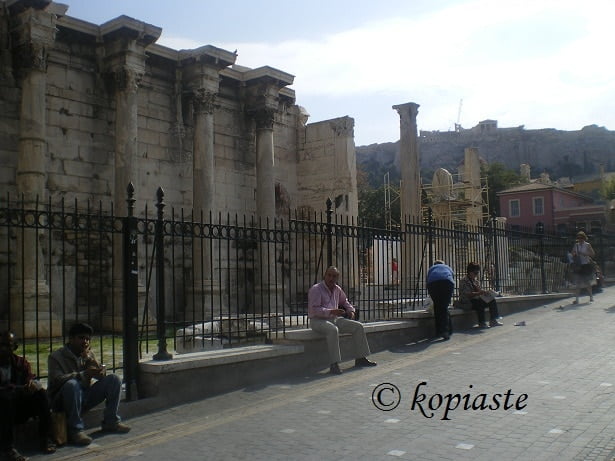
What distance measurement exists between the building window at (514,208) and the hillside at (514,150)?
176 ft

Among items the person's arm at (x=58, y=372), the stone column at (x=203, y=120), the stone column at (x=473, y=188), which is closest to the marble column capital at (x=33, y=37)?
the stone column at (x=203, y=120)

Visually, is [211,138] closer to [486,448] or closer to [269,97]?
[269,97]

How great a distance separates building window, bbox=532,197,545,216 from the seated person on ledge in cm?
5301

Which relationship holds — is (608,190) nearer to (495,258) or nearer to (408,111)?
(408,111)

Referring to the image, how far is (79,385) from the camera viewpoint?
20.3 feet

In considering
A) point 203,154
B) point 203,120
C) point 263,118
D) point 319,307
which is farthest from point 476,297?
point 263,118

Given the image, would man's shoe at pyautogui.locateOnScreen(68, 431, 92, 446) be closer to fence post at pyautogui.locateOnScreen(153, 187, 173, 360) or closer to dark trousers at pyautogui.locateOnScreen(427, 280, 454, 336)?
fence post at pyautogui.locateOnScreen(153, 187, 173, 360)

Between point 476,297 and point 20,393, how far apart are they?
9.44m

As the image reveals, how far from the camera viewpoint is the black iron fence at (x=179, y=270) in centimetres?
762

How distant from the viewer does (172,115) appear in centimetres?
1734

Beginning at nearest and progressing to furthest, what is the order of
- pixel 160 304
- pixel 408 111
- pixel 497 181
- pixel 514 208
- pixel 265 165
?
→ pixel 160 304, pixel 265 165, pixel 408 111, pixel 514 208, pixel 497 181

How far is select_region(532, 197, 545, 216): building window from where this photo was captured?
63000mm

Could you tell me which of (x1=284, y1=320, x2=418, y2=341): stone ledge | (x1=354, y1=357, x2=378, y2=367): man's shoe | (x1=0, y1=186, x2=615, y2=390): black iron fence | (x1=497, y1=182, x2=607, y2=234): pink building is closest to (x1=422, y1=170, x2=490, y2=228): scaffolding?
(x1=0, y1=186, x2=615, y2=390): black iron fence

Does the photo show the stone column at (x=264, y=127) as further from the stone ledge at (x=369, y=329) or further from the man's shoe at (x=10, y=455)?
the man's shoe at (x=10, y=455)
